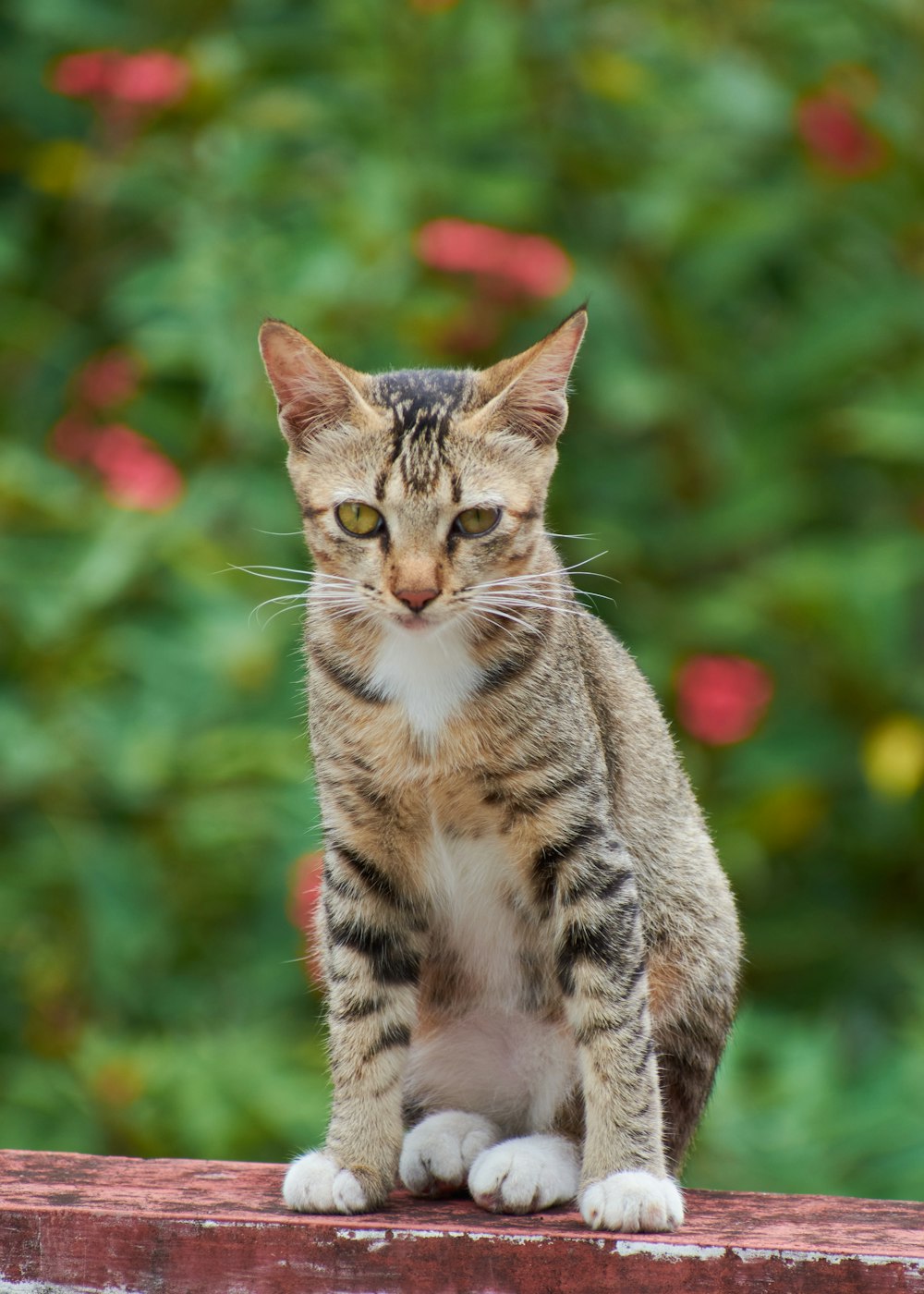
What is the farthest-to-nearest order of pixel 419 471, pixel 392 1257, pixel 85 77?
pixel 85 77
pixel 419 471
pixel 392 1257

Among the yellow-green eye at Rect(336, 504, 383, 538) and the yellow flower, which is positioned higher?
the yellow flower

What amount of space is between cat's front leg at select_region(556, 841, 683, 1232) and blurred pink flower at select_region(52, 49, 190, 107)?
10.9ft

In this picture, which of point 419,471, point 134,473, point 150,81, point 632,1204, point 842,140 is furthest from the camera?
Result: point 842,140

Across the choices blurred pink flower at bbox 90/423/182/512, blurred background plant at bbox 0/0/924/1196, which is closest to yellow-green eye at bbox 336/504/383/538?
blurred background plant at bbox 0/0/924/1196

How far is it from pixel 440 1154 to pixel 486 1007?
24cm

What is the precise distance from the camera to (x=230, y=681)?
15.0ft

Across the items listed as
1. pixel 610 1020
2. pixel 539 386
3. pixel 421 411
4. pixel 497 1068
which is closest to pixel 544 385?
pixel 539 386

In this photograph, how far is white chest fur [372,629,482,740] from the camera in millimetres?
2564

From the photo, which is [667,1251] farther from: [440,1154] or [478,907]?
[478,907]

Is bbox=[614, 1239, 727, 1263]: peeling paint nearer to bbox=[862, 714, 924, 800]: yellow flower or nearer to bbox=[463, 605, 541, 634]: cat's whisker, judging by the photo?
bbox=[463, 605, 541, 634]: cat's whisker

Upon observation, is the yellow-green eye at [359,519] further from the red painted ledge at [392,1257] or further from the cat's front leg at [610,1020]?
the red painted ledge at [392,1257]

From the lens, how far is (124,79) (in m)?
5.05

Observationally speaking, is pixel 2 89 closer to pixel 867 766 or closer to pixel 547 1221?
pixel 867 766

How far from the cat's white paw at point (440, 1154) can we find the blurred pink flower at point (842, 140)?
3.89m
